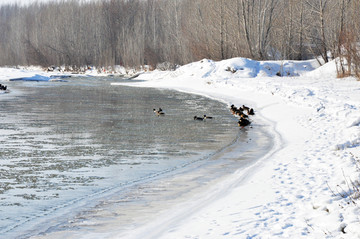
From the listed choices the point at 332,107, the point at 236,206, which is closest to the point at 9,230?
the point at 236,206

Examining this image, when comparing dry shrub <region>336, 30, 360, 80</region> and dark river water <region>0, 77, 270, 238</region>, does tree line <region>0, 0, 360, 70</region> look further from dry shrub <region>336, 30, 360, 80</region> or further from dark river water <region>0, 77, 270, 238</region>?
dark river water <region>0, 77, 270, 238</region>

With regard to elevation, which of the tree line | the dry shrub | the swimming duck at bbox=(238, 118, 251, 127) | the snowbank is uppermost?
the tree line

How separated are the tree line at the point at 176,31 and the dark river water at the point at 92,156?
13.9 metres

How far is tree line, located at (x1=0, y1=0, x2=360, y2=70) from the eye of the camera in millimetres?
38441

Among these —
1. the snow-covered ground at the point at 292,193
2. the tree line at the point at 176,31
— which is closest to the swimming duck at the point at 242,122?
the snow-covered ground at the point at 292,193

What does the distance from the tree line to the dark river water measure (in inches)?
548

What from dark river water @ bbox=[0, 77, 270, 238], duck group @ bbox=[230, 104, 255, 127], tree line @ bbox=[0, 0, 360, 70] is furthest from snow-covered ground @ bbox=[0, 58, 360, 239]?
tree line @ bbox=[0, 0, 360, 70]

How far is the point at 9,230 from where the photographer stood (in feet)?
18.7

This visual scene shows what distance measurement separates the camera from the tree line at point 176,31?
38.4 metres

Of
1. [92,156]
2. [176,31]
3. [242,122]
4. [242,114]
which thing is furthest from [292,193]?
[176,31]

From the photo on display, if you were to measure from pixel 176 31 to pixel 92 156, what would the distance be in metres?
52.2

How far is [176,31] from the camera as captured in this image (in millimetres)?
60969

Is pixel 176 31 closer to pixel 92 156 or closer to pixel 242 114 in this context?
pixel 242 114

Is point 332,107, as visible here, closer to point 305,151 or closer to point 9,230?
point 305,151
